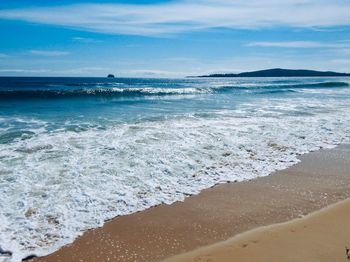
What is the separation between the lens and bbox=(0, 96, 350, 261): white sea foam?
16.2ft

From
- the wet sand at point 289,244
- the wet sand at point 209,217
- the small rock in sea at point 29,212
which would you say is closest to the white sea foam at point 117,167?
the small rock in sea at point 29,212

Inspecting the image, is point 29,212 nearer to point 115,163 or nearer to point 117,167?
point 117,167

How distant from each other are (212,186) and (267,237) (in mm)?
2010

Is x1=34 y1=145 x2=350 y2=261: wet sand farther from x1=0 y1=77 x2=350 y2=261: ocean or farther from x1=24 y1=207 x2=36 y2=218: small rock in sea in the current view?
x1=24 y1=207 x2=36 y2=218: small rock in sea

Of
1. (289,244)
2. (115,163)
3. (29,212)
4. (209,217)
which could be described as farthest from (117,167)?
(289,244)

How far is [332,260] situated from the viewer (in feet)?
12.7

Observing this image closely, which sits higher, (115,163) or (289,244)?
(115,163)

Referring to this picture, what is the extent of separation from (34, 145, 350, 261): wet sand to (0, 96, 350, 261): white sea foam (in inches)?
10.9

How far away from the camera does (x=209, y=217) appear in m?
5.16

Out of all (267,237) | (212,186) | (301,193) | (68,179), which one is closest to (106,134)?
(68,179)

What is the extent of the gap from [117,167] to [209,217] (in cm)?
288

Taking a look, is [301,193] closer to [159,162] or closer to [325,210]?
[325,210]

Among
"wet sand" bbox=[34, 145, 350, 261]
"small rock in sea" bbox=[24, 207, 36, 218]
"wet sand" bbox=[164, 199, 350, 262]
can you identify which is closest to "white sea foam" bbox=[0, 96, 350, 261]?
"small rock in sea" bbox=[24, 207, 36, 218]

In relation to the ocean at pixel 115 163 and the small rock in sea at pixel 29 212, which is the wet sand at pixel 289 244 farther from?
the small rock in sea at pixel 29 212
